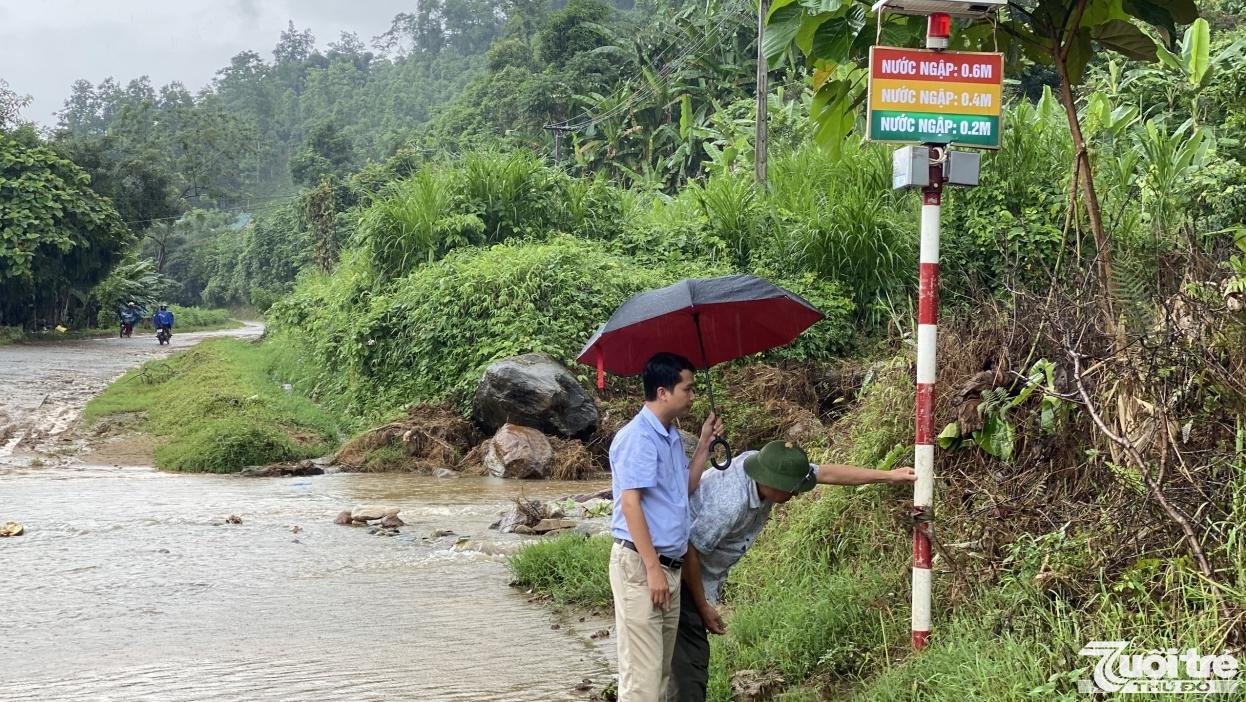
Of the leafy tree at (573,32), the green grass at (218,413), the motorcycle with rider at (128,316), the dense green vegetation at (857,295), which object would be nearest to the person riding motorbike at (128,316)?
the motorcycle with rider at (128,316)

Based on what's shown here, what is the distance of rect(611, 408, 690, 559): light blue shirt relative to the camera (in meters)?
4.07

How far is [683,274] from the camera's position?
55.1 feet

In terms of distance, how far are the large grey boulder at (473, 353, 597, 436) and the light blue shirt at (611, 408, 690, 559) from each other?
10.1 metres

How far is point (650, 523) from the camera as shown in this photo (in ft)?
13.5

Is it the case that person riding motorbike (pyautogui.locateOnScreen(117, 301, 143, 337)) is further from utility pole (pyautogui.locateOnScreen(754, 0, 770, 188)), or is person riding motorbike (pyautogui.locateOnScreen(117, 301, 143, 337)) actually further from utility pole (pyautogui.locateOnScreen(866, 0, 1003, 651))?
utility pole (pyautogui.locateOnScreen(866, 0, 1003, 651))

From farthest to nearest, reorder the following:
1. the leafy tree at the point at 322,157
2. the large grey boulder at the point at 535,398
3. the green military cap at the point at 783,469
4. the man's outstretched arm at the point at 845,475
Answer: the leafy tree at the point at 322,157 < the large grey boulder at the point at 535,398 < the man's outstretched arm at the point at 845,475 < the green military cap at the point at 783,469

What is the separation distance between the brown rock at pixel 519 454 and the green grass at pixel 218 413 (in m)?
3.01

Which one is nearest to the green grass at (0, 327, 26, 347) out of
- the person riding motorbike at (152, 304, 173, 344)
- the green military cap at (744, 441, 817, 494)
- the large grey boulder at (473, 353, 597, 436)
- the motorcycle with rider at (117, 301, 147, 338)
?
the person riding motorbike at (152, 304, 173, 344)

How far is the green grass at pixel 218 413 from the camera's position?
15.0 m

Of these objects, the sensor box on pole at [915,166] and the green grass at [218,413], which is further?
the green grass at [218,413]

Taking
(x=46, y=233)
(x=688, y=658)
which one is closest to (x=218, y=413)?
(x=688, y=658)

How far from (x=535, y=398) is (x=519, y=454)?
2.73 ft

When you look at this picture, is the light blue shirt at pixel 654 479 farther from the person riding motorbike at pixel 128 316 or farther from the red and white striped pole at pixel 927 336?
the person riding motorbike at pixel 128 316

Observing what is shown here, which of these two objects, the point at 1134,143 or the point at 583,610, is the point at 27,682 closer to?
the point at 583,610
